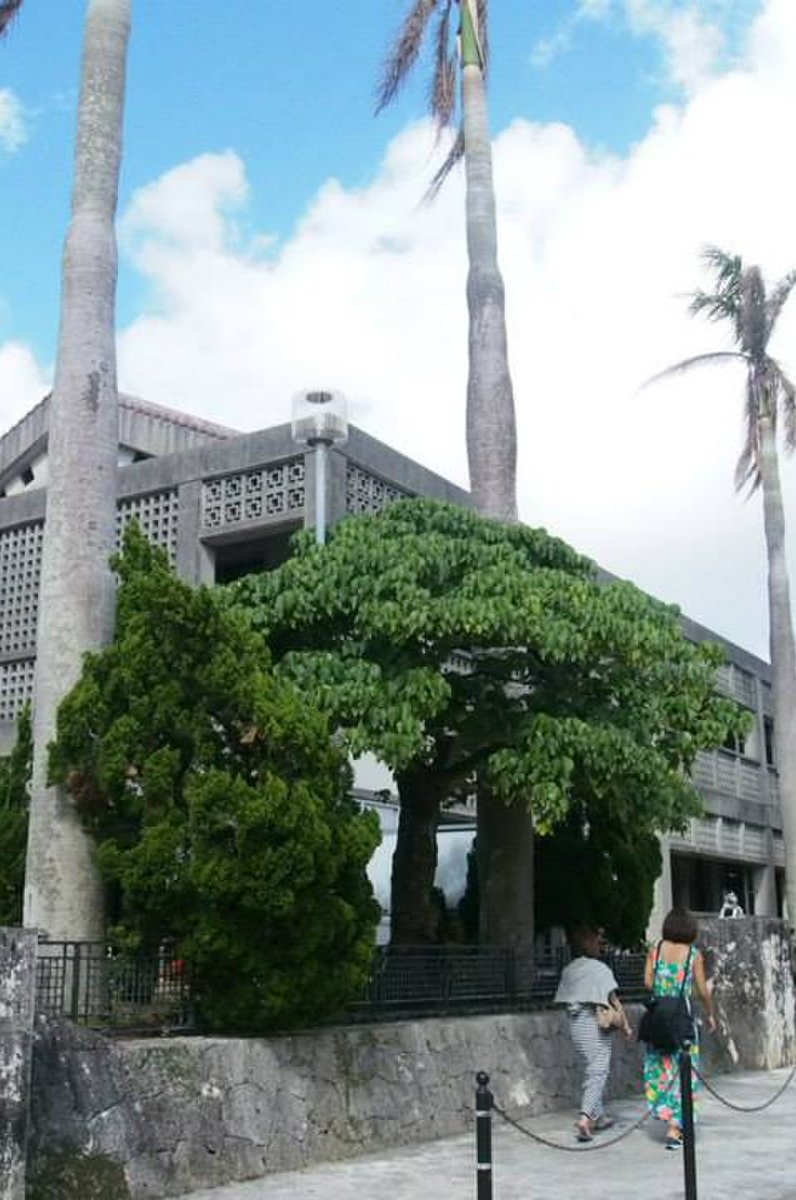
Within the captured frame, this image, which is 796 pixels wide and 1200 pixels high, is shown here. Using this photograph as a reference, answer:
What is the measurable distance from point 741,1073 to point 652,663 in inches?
245

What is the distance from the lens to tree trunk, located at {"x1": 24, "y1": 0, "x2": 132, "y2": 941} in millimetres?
9992

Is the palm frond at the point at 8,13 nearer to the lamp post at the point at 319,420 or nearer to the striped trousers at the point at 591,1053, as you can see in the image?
the lamp post at the point at 319,420

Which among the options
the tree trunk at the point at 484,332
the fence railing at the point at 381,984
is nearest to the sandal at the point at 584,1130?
the fence railing at the point at 381,984

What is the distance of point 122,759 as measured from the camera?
375 inches

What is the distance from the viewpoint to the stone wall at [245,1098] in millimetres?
8094

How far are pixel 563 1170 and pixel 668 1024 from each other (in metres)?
1.30

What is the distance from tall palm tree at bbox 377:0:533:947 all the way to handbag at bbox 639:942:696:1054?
3.46m

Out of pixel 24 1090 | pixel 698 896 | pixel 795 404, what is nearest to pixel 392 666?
pixel 24 1090

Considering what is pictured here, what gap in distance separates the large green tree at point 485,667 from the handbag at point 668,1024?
5.29 feet

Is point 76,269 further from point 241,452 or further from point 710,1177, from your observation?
point 710,1177

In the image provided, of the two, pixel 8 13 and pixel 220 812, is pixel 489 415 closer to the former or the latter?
pixel 8 13

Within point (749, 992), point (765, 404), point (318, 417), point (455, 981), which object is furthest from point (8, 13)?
point (765, 404)

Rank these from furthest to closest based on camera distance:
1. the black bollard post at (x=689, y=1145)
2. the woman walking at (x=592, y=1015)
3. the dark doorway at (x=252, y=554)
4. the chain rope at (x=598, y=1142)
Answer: the dark doorway at (x=252, y=554) → the woman walking at (x=592, y=1015) → the chain rope at (x=598, y=1142) → the black bollard post at (x=689, y=1145)

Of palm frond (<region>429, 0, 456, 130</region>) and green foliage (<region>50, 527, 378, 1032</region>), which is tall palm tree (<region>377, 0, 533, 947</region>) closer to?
palm frond (<region>429, 0, 456, 130</region>)
